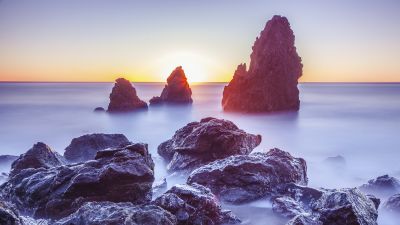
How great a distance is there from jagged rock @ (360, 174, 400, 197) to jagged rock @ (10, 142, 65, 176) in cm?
940

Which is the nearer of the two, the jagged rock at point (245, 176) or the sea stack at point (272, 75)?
the jagged rock at point (245, 176)

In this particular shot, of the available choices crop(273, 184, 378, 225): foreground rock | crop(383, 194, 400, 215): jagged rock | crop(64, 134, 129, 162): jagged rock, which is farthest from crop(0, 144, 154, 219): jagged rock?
crop(383, 194, 400, 215): jagged rock

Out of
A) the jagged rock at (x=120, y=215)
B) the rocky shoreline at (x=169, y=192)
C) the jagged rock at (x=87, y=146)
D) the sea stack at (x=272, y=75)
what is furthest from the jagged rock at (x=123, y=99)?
the jagged rock at (x=120, y=215)

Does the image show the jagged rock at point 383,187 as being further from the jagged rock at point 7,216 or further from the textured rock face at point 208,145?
the jagged rock at point 7,216

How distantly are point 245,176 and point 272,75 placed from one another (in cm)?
3783

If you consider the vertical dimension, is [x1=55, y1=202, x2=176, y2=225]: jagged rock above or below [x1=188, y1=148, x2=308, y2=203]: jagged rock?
above

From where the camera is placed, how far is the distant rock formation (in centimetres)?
6406

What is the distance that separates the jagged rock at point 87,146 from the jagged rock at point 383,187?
27.3 feet

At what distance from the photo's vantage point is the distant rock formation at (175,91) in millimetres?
64062

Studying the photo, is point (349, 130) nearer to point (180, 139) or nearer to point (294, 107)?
point (294, 107)

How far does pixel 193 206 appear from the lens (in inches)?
266

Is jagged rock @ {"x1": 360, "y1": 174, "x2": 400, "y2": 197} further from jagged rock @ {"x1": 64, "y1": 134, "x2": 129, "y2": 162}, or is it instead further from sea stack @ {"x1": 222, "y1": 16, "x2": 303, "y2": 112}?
sea stack @ {"x1": 222, "y1": 16, "x2": 303, "y2": 112}

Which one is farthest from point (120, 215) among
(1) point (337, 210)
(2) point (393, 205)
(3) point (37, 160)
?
(2) point (393, 205)

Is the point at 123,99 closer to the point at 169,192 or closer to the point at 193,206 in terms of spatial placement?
the point at 169,192
